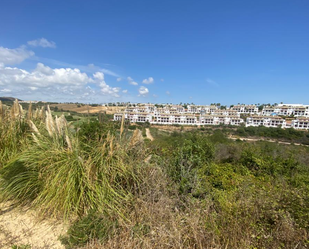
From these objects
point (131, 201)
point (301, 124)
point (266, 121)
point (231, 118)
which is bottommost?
point (131, 201)

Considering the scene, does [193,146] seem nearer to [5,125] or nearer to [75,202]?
[75,202]

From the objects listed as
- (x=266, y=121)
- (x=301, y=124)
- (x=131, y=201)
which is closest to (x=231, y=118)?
(x=266, y=121)

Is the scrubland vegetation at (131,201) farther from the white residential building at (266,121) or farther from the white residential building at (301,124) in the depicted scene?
the white residential building at (301,124)

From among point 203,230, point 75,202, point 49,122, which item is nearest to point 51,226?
point 75,202

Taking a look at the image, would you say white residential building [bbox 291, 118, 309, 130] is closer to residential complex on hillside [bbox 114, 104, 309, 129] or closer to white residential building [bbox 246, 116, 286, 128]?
residential complex on hillside [bbox 114, 104, 309, 129]

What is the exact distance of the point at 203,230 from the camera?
73.0 inches

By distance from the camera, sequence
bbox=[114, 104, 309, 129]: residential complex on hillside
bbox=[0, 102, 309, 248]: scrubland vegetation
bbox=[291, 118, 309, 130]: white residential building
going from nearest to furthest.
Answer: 1. bbox=[0, 102, 309, 248]: scrubland vegetation
2. bbox=[291, 118, 309, 130]: white residential building
3. bbox=[114, 104, 309, 129]: residential complex on hillside

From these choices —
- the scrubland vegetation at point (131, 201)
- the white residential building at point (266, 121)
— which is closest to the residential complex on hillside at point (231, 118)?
the white residential building at point (266, 121)

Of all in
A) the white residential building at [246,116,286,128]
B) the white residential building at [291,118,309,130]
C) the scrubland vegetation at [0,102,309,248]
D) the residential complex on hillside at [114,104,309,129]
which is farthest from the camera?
the white residential building at [246,116,286,128]

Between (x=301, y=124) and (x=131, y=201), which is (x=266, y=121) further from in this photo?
(x=131, y=201)

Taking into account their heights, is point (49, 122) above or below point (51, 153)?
above

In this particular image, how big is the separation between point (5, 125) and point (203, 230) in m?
4.46

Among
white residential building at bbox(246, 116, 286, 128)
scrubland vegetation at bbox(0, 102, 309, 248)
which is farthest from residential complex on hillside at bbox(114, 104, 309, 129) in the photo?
scrubland vegetation at bbox(0, 102, 309, 248)

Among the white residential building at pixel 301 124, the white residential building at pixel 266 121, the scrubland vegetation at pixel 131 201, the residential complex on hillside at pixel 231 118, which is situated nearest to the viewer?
the scrubland vegetation at pixel 131 201
